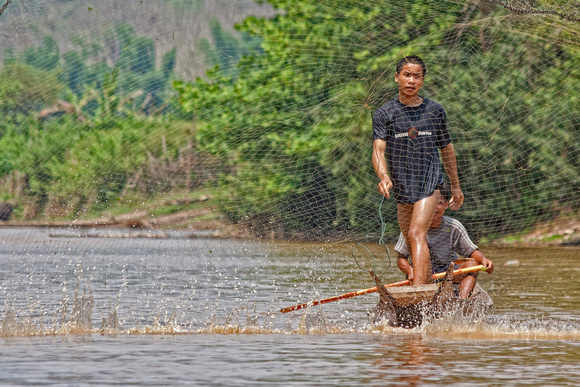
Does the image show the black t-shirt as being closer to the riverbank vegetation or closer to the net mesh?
the net mesh

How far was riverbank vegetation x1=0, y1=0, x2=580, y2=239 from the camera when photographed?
36.6 ft

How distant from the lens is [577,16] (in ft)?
36.1

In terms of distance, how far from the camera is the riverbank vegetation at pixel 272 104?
1116cm

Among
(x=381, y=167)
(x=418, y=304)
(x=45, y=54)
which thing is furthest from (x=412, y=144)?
(x=45, y=54)

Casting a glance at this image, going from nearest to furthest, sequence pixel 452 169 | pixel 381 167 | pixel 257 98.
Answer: pixel 381 167
pixel 452 169
pixel 257 98

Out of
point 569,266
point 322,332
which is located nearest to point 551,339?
point 322,332

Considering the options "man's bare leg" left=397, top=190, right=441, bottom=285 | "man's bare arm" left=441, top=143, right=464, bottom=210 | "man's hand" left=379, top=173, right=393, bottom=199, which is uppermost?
"man's bare arm" left=441, top=143, right=464, bottom=210

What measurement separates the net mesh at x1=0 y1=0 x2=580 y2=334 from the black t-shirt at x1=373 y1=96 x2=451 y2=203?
5.36 ft

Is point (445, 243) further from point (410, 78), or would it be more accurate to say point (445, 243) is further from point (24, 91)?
point (24, 91)

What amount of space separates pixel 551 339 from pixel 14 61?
6.49m

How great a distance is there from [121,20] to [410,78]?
11.5 ft

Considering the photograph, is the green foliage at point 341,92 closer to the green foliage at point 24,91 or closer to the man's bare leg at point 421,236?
the green foliage at point 24,91

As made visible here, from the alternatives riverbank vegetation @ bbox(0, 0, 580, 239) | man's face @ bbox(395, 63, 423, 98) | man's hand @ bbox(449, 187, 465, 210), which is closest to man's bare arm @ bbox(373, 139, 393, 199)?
man's face @ bbox(395, 63, 423, 98)

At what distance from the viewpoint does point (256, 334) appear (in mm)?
9438
